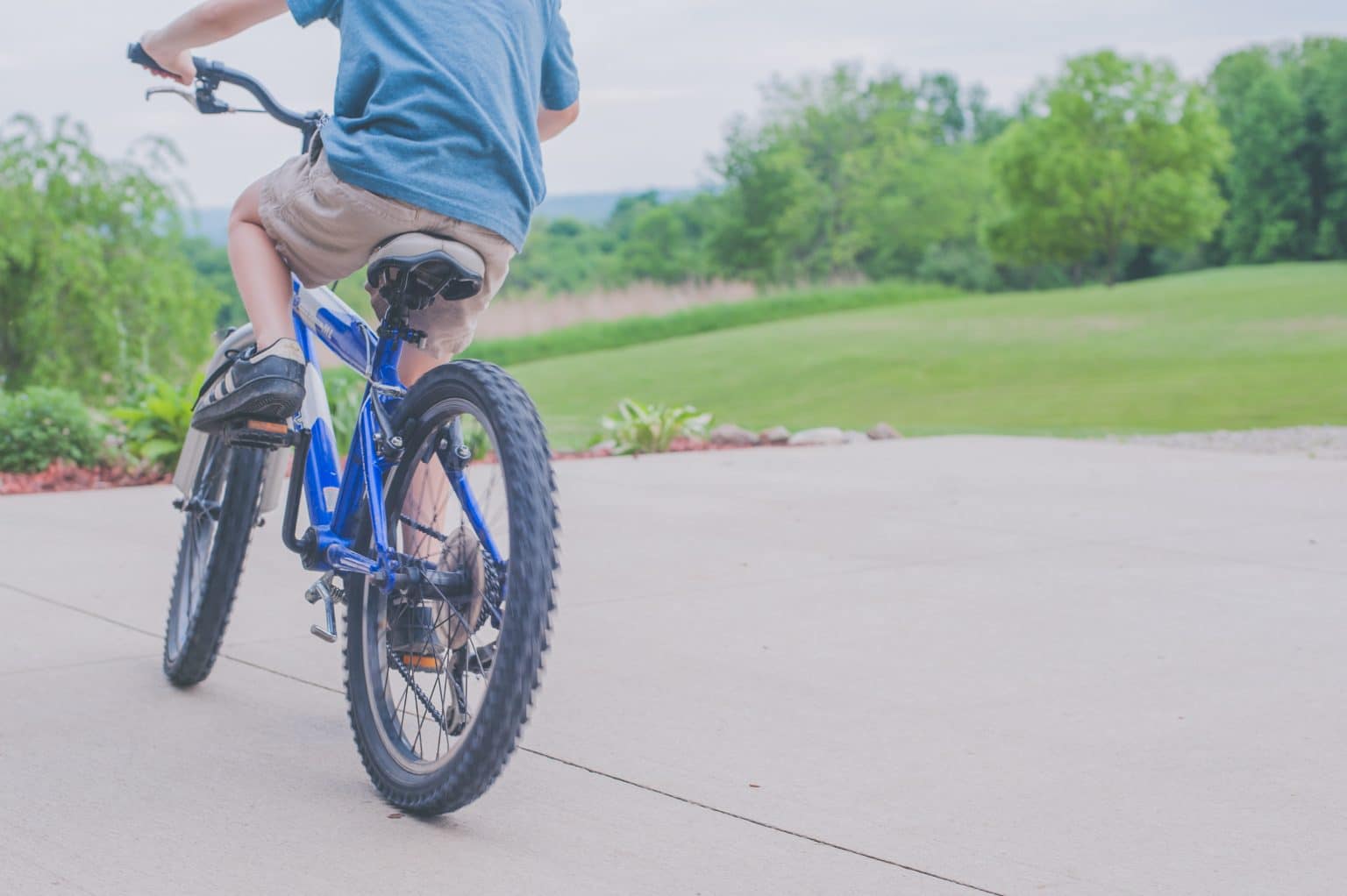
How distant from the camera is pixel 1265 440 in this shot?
12.8 metres

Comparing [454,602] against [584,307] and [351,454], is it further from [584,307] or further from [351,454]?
[584,307]

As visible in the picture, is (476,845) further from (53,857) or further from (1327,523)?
(1327,523)

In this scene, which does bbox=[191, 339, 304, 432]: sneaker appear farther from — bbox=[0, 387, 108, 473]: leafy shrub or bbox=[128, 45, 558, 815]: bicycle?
bbox=[0, 387, 108, 473]: leafy shrub

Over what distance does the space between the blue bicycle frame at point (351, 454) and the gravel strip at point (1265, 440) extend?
30.7 feet

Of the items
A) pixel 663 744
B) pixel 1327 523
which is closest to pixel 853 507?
pixel 1327 523

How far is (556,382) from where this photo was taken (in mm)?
23797

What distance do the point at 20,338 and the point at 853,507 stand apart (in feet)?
30.7

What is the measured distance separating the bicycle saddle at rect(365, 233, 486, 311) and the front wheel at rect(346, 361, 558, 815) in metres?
0.21

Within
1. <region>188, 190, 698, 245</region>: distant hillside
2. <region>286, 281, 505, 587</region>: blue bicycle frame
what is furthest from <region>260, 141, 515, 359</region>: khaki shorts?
<region>188, 190, 698, 245</region>: distant hillside

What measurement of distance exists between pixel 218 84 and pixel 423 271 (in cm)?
116

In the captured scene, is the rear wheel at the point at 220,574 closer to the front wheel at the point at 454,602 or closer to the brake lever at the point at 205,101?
the front wheel at the point at 454,602

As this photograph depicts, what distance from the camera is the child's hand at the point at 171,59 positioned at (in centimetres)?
355

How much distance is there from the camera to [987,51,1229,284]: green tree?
5544 centimetres

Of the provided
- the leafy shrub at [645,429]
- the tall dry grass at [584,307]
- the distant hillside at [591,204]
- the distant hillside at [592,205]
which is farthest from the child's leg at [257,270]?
the distant hillside at [592,205]
